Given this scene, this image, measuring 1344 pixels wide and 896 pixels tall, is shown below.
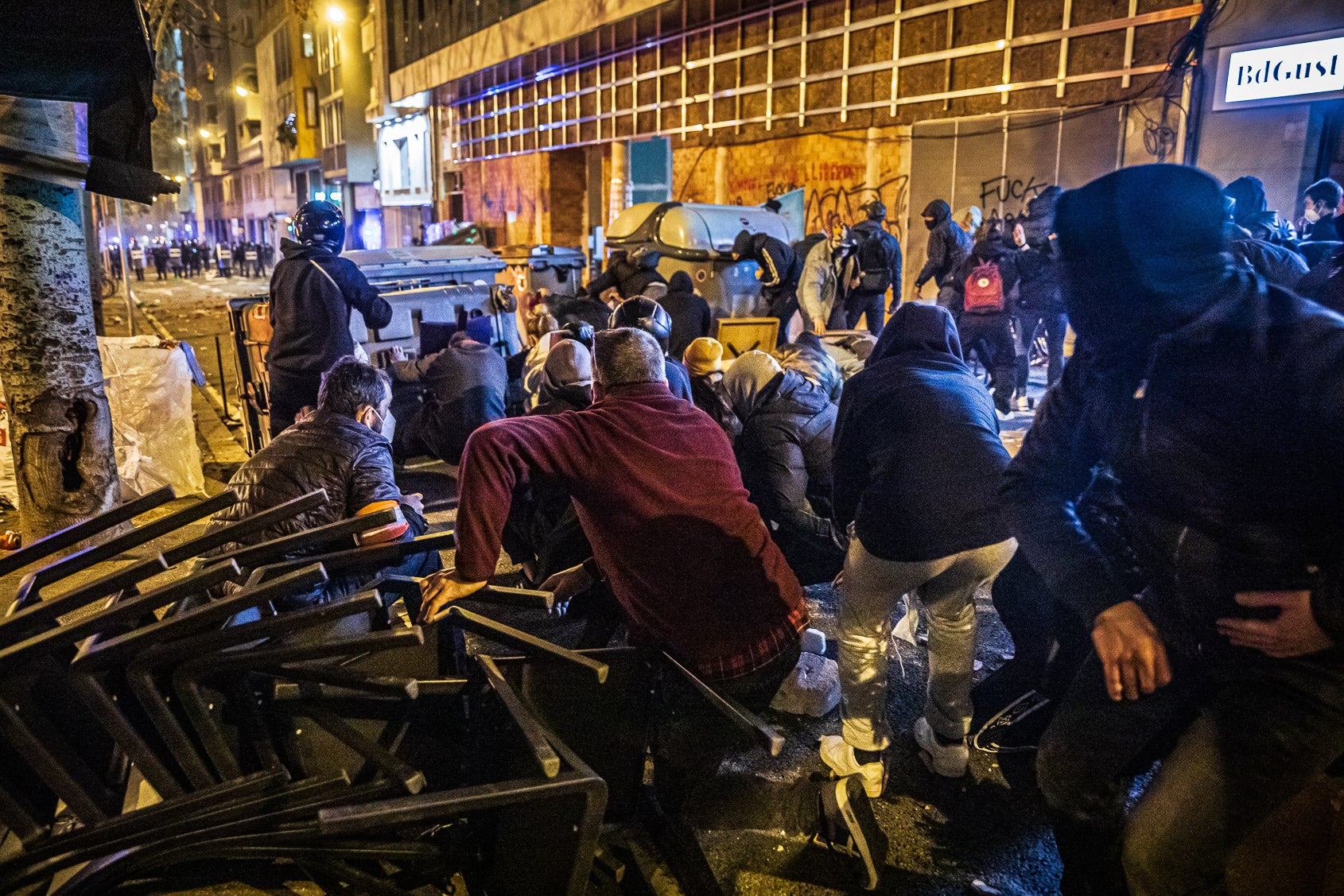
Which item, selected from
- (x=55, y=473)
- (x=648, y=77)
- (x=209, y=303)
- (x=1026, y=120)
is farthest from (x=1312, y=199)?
(x=209, y=303)

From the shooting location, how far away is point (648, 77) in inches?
753

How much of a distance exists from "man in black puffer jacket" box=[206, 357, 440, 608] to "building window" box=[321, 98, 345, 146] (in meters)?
38.7

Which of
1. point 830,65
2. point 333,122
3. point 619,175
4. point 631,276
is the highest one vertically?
point 333,122

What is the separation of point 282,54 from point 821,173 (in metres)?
44.9

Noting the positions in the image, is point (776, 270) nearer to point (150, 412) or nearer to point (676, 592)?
point (150, 412)

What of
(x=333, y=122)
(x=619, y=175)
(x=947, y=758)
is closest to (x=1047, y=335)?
(x=947, y=758)

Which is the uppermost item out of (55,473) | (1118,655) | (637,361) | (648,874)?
(637,361)

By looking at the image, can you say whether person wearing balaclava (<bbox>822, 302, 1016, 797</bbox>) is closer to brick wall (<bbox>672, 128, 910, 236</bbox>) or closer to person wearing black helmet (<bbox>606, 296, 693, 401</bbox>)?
person wearing black helmet (<bbox>606, 296, 693, 401</bbox>)

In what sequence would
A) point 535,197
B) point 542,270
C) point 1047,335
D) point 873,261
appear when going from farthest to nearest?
point 535,197
point 542,270
point 873,261
point 1047,335

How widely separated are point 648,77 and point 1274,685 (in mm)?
19408

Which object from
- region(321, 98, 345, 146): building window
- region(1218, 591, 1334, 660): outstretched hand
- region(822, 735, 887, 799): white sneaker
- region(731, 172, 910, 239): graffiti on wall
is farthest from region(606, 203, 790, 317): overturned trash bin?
region(321, 98, 345, 146): building window

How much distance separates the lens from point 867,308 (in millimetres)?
9391

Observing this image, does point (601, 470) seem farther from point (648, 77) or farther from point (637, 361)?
point (648, 77)

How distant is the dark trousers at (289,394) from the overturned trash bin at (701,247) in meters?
5.07
